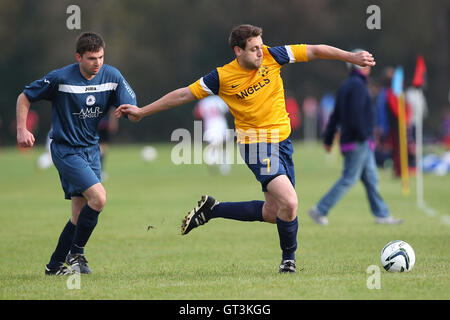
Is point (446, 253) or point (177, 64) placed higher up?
point (177, 64)

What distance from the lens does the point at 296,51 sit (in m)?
7.13

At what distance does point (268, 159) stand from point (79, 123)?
1.79 metres

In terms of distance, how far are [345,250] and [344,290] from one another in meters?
2.84

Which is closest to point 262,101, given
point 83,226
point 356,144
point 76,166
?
point 76,166

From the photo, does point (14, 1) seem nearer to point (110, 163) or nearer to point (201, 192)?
point (110, 163)

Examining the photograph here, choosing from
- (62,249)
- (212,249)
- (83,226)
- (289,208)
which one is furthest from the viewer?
(212,249)

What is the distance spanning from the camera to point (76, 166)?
715 cm

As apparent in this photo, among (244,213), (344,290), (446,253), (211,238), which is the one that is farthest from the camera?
(211,238)

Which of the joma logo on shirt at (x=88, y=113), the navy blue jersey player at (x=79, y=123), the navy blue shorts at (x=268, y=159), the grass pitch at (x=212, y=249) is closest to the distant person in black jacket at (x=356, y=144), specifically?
the grass pitch at (x=212, y=249)

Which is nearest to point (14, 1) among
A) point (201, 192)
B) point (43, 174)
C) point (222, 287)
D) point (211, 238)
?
point (43, 174)

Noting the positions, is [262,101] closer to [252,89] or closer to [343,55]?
[252,89]

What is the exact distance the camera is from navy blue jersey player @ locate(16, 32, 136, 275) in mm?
7121
